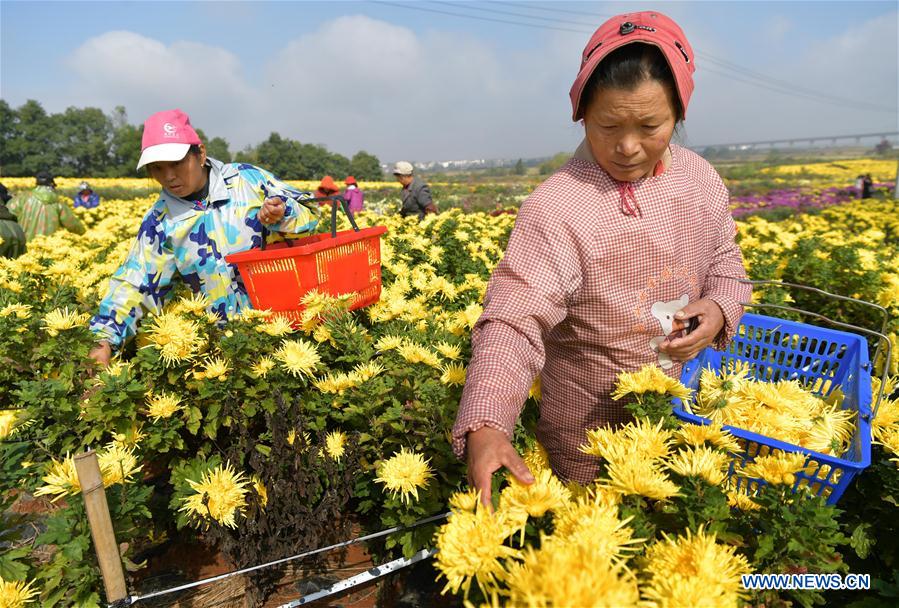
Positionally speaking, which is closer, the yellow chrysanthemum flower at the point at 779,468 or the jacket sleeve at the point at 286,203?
the yellow chrysanthemum flower at the point at 779,468

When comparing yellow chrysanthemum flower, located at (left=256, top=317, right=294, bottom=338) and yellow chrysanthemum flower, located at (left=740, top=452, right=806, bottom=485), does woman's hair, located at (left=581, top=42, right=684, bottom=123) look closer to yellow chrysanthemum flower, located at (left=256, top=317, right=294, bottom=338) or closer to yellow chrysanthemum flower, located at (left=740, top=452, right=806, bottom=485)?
yellow chrysanthemum flower, located at (left=740, top=452, right=806, bottom=485)

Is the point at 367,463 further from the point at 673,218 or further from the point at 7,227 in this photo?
the point at 7,227

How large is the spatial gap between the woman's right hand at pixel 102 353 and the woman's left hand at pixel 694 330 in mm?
2335

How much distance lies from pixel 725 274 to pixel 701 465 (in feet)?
3.41

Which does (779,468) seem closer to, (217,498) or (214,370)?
(217,498)

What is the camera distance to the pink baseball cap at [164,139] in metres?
2.33

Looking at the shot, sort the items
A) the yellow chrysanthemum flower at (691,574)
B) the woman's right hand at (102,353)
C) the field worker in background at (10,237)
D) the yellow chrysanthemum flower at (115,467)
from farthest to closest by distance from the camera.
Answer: the field worker in background at (10,237) < the woman's right hand at (102,353) < the yellow chrysanthemum flower at (115,467) < the yellow chrysanthemum flower at (691,574)

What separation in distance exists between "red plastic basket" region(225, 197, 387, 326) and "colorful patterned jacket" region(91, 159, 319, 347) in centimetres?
26

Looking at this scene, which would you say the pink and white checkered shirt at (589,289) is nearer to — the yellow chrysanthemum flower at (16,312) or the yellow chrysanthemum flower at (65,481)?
the yellow chrysanthemum flower at (65,481)

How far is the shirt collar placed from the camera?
253cm

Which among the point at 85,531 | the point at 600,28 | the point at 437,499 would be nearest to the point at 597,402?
the point at 437,499

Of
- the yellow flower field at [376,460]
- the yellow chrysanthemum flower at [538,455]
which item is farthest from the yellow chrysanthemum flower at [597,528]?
the yellow chrysanthemum flower at [538,455]

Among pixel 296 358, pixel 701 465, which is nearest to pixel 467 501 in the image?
pixel 701 465

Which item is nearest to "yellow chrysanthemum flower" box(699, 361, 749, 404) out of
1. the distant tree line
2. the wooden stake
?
the wooden stake
